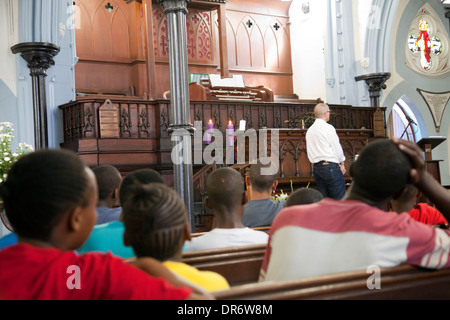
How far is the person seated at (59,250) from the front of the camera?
1.44m

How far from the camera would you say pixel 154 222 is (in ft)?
5.63

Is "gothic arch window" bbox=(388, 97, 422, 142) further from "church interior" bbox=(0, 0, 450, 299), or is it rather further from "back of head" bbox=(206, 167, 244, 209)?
"back of head" bbox=(206, 167, 244, 209)

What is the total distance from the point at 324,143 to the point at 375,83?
7537 mm

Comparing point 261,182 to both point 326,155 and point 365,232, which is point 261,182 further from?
point 326,155

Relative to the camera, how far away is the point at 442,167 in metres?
16.2

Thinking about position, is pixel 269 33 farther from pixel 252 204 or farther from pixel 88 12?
pixel 252 204

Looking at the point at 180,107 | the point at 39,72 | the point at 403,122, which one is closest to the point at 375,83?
the point at 403,122

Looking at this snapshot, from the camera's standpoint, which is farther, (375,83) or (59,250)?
(375,83)

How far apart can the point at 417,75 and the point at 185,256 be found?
1497 centimetres

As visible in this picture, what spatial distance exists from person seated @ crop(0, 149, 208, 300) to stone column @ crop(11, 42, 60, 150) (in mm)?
8440

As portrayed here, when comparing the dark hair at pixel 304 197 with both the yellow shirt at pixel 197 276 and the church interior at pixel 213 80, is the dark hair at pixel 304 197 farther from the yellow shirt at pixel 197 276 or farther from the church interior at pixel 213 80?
the church interior at pixel 213 80

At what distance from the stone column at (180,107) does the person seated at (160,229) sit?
17.4ft

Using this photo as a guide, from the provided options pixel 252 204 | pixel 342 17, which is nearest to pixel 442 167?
pixel 342 17

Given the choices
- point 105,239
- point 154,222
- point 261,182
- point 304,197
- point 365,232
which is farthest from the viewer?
point 261,182
